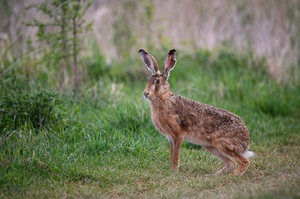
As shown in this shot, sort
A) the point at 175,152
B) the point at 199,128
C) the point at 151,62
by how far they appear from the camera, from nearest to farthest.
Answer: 1. the point at 175,152
2. the point at 199,128
3. the point at 151,62

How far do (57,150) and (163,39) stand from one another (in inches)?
251

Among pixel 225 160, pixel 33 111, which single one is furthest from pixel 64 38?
pixel 225 160

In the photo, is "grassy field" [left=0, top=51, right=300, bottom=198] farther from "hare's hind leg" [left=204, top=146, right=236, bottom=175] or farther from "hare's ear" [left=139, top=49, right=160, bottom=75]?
"hare's ear" [left=139, top=49, right=160, bottom=75]

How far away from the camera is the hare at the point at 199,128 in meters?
6.85

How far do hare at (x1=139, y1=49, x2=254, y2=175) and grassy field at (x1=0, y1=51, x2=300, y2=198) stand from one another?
235mm

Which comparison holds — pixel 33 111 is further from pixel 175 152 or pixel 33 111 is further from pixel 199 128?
pixel 199 128

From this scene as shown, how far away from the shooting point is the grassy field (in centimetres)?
589

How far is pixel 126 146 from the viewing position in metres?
7.38

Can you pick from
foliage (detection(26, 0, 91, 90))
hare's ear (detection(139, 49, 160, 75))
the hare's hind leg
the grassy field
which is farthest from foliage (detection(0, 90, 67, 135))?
the hare's hind leg

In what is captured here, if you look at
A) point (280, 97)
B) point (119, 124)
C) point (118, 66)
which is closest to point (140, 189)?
point (119, 124)

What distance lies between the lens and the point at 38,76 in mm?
9664

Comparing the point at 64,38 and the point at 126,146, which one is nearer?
the point at 126,146

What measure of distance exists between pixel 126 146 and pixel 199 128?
1.06 m

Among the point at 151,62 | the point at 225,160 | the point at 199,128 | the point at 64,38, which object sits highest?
the point at 64,38
